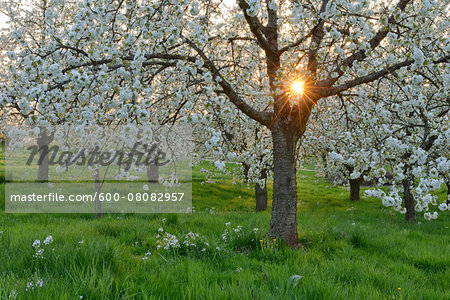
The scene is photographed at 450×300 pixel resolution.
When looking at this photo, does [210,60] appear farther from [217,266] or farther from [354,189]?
[354,189]

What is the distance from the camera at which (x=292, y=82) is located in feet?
19.2

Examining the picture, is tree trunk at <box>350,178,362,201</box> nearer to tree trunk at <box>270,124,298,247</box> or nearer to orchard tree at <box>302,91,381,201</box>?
orchard tree at <box>302,91,381,201</box>

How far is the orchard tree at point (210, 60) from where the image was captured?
13.9 ft

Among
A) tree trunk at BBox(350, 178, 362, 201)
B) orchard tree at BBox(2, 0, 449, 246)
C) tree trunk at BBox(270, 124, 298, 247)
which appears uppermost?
orchard tree at BBox(2, 0, 449, 246)

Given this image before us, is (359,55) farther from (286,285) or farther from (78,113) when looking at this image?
(78,113)

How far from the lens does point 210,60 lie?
17.7 feet

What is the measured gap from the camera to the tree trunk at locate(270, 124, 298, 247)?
6094 millimetres

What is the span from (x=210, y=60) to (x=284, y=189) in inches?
112

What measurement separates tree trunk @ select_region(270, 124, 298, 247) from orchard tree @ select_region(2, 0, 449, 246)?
0.8 inches

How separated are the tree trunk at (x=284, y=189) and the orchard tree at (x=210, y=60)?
0.8 inches
